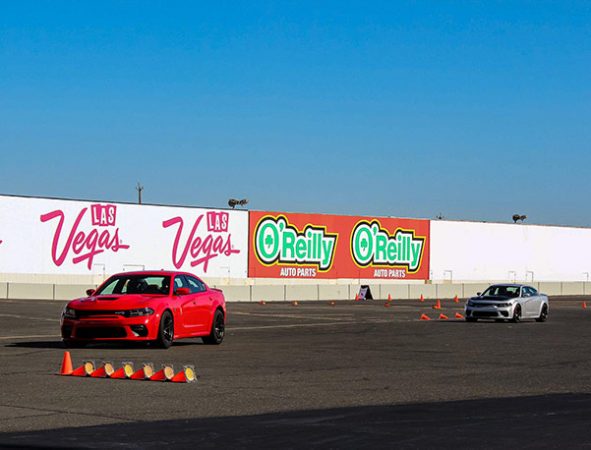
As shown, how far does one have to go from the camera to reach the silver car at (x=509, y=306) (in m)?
36.6

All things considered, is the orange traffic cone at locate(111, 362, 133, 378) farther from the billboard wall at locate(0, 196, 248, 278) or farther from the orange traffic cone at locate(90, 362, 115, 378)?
the billboard wall at locate(0, 196, 248, 278)

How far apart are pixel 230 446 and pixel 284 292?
51450 mm

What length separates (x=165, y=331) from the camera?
2184cm

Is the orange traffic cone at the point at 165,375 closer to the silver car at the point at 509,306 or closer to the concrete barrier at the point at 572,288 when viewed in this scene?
the silver car at the point at 509,306

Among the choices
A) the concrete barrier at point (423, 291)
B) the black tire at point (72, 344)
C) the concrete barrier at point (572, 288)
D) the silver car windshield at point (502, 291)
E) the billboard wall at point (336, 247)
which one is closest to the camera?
the black tire at point (72, 344)

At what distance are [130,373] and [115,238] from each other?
2084 inches

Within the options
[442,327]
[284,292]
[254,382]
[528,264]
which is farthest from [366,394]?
[528,264]

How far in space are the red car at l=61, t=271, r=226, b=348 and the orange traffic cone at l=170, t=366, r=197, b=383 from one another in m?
6.14

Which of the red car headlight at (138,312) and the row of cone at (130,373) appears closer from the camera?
the row of cone at (130,373)

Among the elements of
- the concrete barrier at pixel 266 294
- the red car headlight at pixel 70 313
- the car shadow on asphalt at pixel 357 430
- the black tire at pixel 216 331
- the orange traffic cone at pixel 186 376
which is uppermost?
the concrete barrier at pixel 266 294

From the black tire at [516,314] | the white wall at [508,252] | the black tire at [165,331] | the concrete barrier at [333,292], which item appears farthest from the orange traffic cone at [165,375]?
the white wall at [508,252]

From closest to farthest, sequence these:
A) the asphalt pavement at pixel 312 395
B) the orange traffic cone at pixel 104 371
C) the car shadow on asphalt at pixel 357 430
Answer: the car shadow on asphalt at pixel 357 430 → the asphalt pavement at pixel 312 395 → the orange traffic cone at pixel 104 371

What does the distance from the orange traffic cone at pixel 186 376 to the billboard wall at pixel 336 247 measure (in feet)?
199

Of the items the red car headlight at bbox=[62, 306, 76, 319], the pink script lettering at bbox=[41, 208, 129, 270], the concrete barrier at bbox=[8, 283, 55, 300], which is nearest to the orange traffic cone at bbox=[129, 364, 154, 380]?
the red car headlight at bbox=[62, 306, 76, 319]
